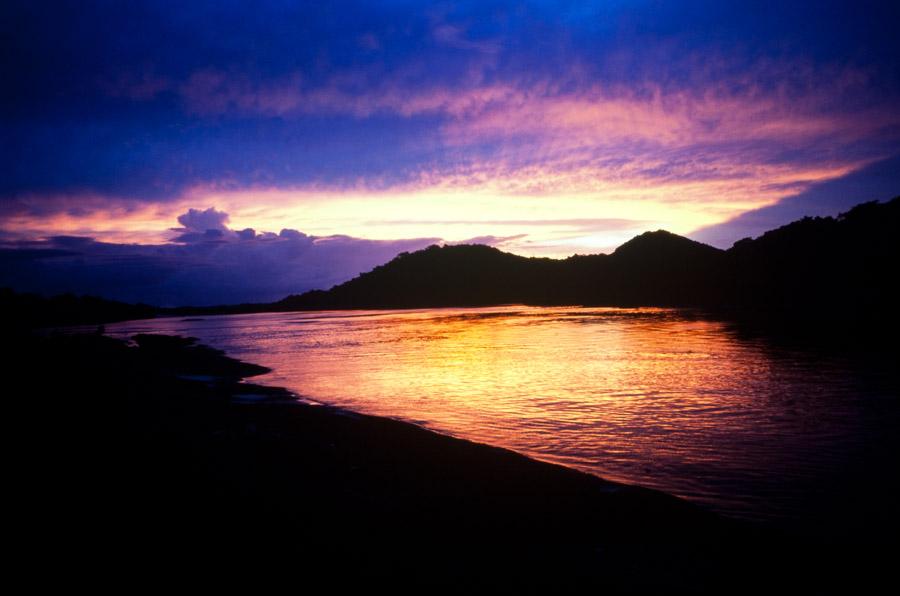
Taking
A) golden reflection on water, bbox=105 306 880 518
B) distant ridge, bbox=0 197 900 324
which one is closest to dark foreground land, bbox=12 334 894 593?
golden reflection on water, bbox=105 306 880 518

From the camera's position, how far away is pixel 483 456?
1223 cm

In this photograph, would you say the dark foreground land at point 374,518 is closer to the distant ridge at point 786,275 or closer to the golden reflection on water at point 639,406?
the golden reflection on water at point 639,406

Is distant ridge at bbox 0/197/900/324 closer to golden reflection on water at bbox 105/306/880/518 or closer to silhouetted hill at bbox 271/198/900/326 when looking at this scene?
silhouetted hill at bbox 271/198/900/326

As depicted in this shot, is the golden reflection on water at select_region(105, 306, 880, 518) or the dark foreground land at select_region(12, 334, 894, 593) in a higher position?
the dark foreground land at select_region(12, 334, 894, 593)

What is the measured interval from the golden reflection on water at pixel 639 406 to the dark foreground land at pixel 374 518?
6.73ft

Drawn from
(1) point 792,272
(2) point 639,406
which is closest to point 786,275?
(1) point 792,272

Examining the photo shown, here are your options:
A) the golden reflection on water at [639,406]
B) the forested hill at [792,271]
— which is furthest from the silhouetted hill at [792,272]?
the golden reflection on water at [639,406]

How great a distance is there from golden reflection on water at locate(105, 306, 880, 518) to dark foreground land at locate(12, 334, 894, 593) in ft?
6.73

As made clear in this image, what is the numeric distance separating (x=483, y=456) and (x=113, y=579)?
25.6 ft

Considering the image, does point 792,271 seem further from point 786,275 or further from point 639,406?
point 639,406

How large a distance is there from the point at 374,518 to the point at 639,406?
1281 cm

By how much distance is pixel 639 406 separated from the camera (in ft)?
60.4

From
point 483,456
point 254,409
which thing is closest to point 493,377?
point 254,409

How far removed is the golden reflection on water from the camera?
11.6 metres
